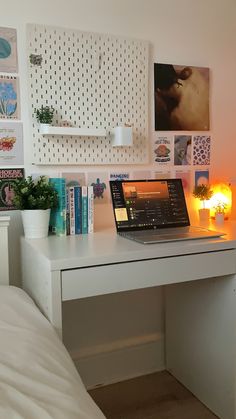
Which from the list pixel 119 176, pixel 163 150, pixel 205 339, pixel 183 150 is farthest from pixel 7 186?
pixel 205 339

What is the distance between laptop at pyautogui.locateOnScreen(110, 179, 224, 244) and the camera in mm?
1696

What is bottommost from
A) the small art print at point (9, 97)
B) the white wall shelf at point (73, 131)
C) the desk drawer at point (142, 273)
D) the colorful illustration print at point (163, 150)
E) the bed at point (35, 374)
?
the bed at point (35, 374)

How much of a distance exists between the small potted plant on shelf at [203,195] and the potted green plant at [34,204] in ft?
2.63

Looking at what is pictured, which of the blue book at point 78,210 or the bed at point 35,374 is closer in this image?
the bed at point 35,374

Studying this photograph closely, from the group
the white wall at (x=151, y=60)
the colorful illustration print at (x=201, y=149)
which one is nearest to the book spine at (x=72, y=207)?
the white wall at (x=151, y=60)

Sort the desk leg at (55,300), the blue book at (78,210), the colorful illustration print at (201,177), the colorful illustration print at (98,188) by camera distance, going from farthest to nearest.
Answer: the colorful illustration print at (201,177)
the colorful illustration print at (98,188)
the blue book at (78,210)
the desk leg at (55,300)

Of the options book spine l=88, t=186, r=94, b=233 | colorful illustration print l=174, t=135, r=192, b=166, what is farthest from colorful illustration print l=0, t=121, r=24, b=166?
colorful illustration print l=174, t=135, r=192, b=166

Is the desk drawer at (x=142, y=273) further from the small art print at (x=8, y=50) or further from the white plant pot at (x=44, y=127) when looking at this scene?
the small art print at (x=8, y=50)

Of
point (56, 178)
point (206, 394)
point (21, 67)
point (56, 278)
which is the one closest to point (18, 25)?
point (21, 67)

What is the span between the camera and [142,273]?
1.38 m

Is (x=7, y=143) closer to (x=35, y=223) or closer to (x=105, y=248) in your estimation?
(x=35, y=223)

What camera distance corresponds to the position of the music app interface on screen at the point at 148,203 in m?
1.72

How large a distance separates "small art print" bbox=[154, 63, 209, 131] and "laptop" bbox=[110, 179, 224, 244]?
0.35 metres

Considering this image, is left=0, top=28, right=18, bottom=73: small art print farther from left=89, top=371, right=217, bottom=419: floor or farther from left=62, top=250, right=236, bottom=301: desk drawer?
left=89, top=371, right=217, bottom=419: floor
